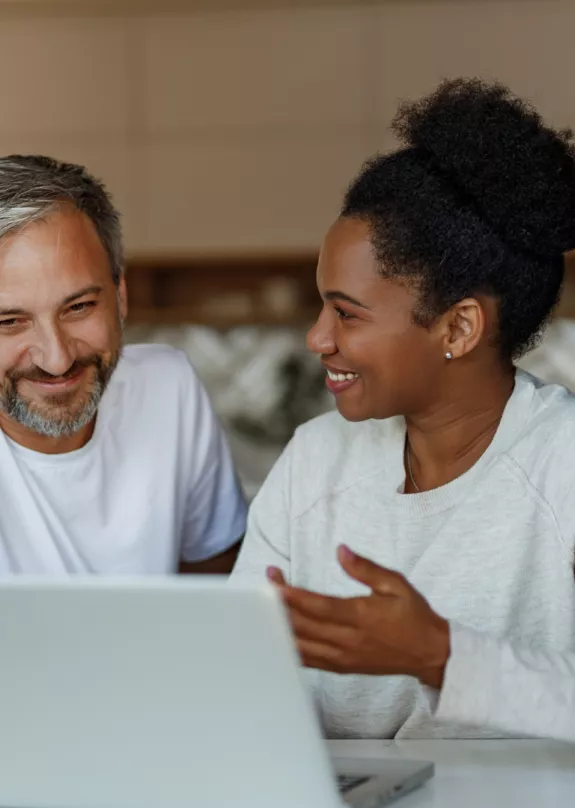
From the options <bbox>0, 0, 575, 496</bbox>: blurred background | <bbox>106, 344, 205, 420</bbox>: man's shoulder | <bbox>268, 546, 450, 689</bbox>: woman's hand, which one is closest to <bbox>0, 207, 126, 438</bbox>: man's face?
<bbox>106, 344, 205, 420</bbox>: man's shoulder

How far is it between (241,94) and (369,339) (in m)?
2.56

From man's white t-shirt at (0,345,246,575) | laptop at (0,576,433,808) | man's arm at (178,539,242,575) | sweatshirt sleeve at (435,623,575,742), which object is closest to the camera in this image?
laptop at (0,576,433,808)

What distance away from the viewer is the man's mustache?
60.8 inches

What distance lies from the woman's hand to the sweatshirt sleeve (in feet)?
0.12

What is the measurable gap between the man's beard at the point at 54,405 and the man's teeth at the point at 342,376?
346 mm

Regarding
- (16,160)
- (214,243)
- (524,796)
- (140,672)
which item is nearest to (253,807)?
(140,672)

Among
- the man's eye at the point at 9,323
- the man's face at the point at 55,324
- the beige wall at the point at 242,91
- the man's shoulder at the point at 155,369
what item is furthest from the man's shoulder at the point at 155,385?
the beige wall at the point at 242,91

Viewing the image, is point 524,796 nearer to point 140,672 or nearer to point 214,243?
point 140,672

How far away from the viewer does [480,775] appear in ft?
3.31

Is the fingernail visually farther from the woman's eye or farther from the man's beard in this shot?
the man's beard

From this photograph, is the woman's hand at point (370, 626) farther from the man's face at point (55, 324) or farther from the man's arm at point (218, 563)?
the man's arm at point (218, 563)

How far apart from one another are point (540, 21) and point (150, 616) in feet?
10.7

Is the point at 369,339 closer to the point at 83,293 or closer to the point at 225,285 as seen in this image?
the point at 83,293

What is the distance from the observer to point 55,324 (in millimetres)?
1530
